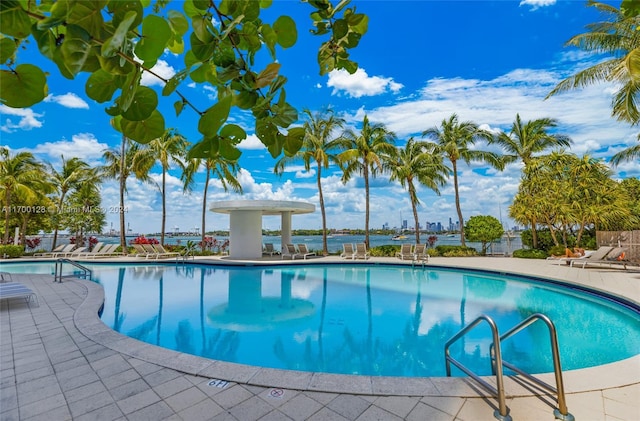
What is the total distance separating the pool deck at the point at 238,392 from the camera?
110 inches

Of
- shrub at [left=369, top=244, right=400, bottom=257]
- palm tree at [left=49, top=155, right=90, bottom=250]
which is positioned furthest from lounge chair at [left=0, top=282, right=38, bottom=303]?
palm tree at [left=49, top=155, right=90, bottom=250]

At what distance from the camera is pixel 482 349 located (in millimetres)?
5527

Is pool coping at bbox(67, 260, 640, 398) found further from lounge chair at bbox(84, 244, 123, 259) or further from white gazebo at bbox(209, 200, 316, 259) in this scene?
lounge chair at bbox(84, 244, 123, 259)

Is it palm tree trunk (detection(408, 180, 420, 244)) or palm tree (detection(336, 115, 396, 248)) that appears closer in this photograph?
palm tree (detection(336, 115, 396, 248))

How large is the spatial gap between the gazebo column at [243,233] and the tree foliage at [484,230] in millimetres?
14026

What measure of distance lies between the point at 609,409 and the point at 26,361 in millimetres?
6591

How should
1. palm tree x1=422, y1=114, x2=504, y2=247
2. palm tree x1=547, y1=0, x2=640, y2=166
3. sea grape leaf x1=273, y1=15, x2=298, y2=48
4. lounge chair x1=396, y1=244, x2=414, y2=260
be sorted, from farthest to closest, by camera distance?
1. palm tree x1=422, y1=114, x2=504, y2=247
2. lounge chair x1=396, y1=244, x2=414, y2=260
3. palm tree x1=547, y1=0, x2=640, y2=166
4. sea grape leaf x1=273, y1=15, x2=298, y2=48

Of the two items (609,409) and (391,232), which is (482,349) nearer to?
(609,409)

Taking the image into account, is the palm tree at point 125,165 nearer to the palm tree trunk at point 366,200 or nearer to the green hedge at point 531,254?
the palm tree trunk at point 366,200

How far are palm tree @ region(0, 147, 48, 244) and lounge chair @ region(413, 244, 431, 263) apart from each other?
81.5 ft

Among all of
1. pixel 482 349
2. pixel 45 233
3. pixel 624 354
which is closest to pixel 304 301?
pixel 482 349

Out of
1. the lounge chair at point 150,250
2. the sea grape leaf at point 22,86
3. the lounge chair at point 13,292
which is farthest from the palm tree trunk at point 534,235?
the lounge chair at point 150,250

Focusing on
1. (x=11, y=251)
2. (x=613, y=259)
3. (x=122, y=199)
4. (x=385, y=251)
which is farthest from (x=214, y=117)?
(x=11, y=251)

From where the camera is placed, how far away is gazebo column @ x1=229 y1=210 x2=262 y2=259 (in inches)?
750
